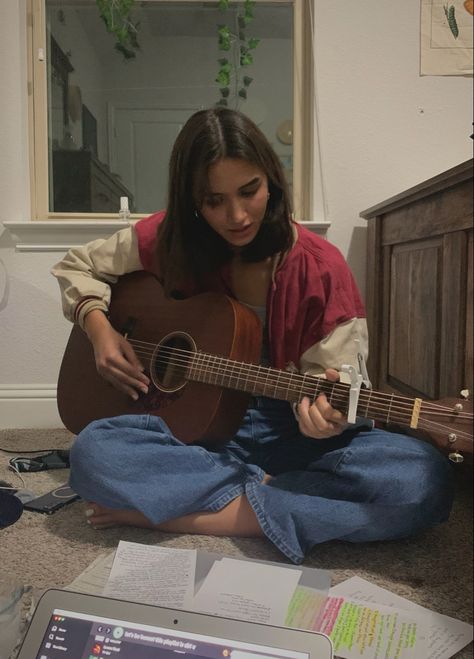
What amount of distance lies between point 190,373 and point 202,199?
265mm

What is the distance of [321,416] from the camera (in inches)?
28.7

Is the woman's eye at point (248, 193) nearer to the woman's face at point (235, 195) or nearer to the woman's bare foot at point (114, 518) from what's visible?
the woman's face at point (235, 195)

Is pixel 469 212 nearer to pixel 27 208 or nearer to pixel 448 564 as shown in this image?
pixel 448 564

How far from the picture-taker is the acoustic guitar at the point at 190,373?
830mm

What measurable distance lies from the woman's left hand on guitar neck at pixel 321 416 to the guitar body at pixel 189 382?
14 cm

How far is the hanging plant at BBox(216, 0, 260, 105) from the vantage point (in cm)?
58

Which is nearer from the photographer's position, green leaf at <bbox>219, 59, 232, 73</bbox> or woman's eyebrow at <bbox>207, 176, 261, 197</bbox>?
green leaf at <bbox>219, 59, 232, 73</bbox>

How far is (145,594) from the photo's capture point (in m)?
0.54

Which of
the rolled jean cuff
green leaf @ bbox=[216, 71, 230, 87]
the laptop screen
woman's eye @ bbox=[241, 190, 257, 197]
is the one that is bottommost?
the rolled jean cuff

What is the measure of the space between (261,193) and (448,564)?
503mm

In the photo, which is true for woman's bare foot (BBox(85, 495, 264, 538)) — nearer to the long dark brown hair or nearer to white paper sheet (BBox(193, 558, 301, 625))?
white paper sheet (BBox(193, 558, 301, 625))

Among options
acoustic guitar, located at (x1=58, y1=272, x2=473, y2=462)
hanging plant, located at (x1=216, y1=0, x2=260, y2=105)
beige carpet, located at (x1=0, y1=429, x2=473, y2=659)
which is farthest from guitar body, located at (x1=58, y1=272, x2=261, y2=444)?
hanging plant, located at (x1=216, y1=0, x2=260, y2=105)

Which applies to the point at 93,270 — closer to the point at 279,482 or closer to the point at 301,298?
the point at 301,298

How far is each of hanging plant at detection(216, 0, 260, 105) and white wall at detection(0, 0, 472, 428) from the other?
0.08 m
